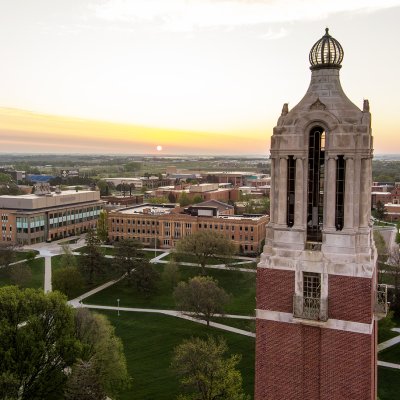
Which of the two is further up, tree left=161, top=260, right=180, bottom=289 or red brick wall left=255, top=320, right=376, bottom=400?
red brick wall left=255, top=320, right=376, bottom=400

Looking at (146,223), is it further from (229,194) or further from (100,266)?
(229,194)

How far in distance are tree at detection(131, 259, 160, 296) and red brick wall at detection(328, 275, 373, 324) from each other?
46.8m

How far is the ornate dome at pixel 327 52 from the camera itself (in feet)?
52.3

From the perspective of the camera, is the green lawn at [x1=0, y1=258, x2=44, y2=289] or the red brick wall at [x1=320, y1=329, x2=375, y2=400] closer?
the red brick wall at [x1=320, y1=329, x2=375, y2=400]

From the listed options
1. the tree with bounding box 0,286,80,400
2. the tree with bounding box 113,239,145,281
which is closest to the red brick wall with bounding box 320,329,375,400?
the tree with bounding box 0,286,80,400

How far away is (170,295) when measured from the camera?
61.7 metres

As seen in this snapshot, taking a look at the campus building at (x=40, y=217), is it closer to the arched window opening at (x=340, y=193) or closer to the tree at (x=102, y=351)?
the tree at (x=102, y=351)

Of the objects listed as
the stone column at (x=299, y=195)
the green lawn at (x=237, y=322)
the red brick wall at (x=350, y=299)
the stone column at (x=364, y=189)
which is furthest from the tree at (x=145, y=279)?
the stone column at (x=364, y=189)

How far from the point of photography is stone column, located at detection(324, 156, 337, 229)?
15562 mm


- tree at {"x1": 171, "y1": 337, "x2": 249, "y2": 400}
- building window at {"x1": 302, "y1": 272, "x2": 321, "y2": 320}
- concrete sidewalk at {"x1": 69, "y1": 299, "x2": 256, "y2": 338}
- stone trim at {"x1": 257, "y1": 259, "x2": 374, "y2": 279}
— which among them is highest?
stone trim at {"x1": 257, "y1": 259, "x2": 374, "y2": 279}

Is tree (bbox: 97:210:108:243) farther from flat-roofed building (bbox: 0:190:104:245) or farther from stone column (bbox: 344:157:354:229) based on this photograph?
stone column (bbox: 344:157:354:229)

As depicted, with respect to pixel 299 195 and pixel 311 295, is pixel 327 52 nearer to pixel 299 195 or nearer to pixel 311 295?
pixel 299 195

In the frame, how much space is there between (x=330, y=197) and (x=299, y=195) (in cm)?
102

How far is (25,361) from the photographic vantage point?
2875cm
